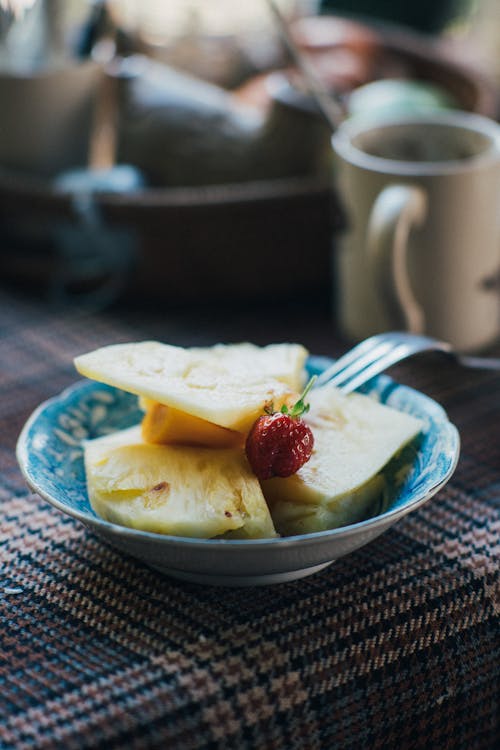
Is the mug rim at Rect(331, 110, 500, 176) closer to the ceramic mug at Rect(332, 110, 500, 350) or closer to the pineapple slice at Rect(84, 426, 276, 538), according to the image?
the ceramic mug at Rect(332, 110, 500, 350)

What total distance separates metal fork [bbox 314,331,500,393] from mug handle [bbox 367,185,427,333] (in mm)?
101

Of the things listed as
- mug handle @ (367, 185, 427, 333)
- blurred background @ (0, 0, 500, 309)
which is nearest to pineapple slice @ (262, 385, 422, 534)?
mug handle @ (367, 185, 427, 333)

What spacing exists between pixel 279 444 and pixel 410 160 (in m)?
0.43

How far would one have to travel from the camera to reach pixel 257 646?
1.44 feet

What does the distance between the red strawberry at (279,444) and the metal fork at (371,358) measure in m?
0.10

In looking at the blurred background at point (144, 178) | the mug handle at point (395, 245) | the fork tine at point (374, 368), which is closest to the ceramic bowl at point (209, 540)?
the fork tine at point (374, 368)

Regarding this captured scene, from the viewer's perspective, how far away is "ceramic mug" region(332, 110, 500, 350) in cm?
68

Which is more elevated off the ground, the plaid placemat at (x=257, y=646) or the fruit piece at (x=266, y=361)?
the fruit piece at (x=266, y=361)

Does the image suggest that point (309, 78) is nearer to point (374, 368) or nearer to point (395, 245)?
point (395, 245)

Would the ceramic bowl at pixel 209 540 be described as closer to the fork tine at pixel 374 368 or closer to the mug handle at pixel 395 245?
the fork tine at pixel 374 368

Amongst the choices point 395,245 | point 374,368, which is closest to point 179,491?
point 374,368

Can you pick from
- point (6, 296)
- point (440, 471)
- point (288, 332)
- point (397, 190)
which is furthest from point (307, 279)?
point (440, 471)

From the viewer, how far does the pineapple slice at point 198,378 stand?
442 mm

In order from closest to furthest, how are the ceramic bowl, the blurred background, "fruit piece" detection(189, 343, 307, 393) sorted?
the ceramic bowl
"fruit piece" detection(189, 343, 307, 393)
the blurred background
